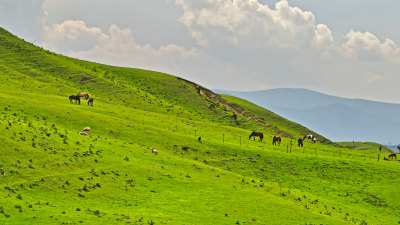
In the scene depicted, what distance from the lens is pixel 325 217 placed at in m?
40.3

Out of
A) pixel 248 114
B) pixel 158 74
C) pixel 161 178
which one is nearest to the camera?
pixel 161 178

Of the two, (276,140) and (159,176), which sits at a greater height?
(276,140)

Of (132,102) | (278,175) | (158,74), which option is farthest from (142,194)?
(158,74)

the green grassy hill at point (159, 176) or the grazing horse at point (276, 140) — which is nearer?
the green grassy hill at point (159, 176)

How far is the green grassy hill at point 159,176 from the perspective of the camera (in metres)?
34.5

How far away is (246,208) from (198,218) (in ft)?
21.7

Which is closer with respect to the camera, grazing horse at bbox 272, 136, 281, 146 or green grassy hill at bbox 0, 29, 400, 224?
green grassy hill at bbox 0, 29, 400, 224

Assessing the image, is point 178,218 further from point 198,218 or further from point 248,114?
point 248,114

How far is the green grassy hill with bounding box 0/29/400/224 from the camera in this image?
34500 mm

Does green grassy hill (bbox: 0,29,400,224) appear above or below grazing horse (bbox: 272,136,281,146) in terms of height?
below

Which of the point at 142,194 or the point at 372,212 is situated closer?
the point at 142,194

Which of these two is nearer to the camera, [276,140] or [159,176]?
[159,176]

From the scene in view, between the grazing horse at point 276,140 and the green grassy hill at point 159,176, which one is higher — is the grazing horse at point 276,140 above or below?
above

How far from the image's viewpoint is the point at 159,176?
1829 inches
